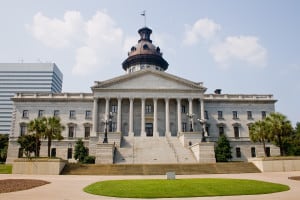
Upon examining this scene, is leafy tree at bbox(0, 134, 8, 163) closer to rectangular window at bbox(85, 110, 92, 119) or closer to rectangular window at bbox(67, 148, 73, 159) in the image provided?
rectangular window at bbox(67, 148, 73, 159)

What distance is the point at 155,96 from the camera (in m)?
59.4

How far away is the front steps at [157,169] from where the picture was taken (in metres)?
31.9

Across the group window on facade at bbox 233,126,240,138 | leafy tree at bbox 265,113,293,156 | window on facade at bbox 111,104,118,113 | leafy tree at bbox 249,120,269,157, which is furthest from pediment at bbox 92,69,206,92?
leafy tree at bbox 265,113,293,156

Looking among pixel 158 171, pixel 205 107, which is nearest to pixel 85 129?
pixel 205 107

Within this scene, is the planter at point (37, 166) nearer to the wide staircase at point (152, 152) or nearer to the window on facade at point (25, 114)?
the wide staircase at point (152, 152)

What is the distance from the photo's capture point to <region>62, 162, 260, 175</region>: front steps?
3194 centimetres

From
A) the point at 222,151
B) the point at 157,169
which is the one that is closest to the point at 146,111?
the point at 222,151

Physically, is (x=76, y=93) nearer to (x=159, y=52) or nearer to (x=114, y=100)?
(x=114, y=100)

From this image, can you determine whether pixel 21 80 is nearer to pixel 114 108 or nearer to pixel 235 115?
pixel 114 108

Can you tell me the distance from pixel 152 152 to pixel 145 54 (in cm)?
3520

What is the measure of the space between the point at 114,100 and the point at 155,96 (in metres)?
9.12

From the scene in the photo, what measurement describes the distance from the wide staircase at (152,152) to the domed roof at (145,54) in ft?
90.8

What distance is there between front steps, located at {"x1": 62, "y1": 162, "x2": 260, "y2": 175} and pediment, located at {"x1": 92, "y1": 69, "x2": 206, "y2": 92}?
90.8 feet

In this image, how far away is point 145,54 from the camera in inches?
2874
